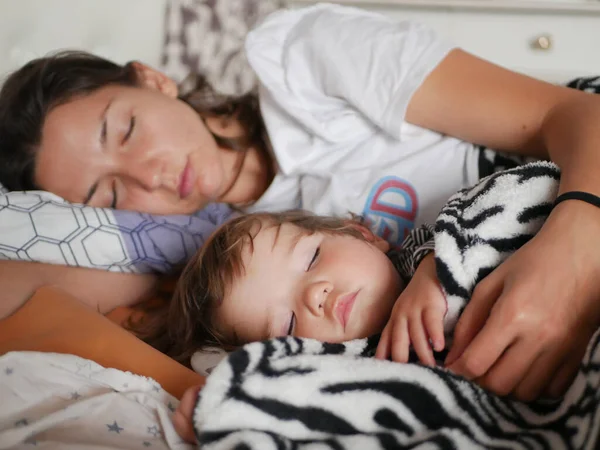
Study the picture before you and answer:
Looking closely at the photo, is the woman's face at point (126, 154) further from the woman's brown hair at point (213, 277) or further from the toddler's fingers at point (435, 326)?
the toddler's fingers at point (435, 326)

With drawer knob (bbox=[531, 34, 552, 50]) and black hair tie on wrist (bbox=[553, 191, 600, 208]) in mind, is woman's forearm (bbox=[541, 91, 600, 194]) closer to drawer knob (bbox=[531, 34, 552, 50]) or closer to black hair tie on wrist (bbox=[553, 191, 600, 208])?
black hair tie on wrist (bbox=[553, 191, 600, 208])

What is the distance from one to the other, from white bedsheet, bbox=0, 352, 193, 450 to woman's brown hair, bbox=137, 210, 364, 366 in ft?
0.63

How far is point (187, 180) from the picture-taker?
1161mm

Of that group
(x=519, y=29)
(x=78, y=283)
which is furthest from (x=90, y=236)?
(x=519, y=29)

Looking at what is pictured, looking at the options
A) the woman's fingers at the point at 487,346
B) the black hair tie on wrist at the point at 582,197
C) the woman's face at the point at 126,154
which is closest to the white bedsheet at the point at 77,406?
the woman's fingers at the point at 487,346

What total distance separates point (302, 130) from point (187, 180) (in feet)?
0.88

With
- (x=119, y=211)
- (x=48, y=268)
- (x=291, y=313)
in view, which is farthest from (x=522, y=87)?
(x=48, y=268)

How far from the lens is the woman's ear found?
1301 millimetres

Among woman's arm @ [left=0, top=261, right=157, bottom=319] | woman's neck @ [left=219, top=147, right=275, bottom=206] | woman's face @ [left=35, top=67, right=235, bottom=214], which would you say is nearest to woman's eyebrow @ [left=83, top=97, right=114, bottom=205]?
woman's face @ [left=35, top=67, right=235, bottom=214]

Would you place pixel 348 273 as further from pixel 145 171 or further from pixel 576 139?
pixel 145 171

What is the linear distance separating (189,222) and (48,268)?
29 cm

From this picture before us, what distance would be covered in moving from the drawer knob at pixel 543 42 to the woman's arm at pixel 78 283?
1259 mm

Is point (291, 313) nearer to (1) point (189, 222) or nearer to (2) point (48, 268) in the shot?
(1) point (189, 222)

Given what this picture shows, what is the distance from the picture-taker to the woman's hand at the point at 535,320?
0.62 metres
